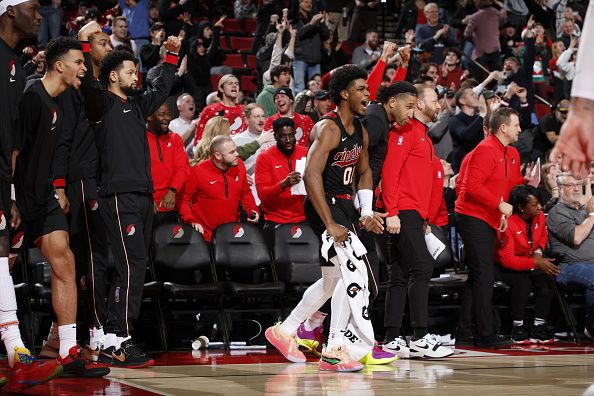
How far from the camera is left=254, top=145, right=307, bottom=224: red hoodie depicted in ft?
32.3

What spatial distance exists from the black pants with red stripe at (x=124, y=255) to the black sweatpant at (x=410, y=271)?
2.19 m

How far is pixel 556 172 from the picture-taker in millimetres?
11586

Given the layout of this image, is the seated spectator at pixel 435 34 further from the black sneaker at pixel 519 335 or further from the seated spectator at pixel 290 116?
the black sneaker at pixel 519 335

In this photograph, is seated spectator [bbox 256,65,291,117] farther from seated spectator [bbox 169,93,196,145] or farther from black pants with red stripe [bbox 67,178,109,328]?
black pants with red stripe [bbox 67,178,109,328]

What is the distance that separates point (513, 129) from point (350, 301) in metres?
2.91

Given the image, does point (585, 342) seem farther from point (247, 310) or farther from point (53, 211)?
point (53, 211)

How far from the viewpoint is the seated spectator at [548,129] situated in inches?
566

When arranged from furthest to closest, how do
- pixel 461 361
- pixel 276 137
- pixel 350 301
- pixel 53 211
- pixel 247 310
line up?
pixel 276 137 → pixel 247 310 → pixel 461 361 → pixel 350 301 → pixel 53 211

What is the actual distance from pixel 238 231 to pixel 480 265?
2241 millimetres

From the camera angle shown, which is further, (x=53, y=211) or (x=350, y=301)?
(x=350, y=301)

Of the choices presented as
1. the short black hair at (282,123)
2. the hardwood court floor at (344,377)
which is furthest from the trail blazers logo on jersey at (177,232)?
the short black hair at (282,123)

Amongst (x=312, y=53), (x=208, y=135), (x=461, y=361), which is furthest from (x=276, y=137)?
(x=312, y=53)

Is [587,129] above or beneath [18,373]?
above

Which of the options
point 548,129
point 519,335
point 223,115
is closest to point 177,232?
point 223,115
